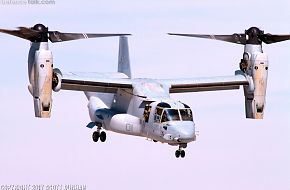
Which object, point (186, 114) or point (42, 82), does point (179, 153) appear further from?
point (42, 82)

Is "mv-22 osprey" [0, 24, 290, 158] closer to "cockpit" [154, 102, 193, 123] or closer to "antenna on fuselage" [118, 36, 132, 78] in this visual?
"cockpit" [154, 102, 193, 123]

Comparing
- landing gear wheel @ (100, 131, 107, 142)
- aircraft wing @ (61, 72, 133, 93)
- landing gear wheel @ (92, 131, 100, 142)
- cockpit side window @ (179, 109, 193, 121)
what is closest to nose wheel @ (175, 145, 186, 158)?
cockpit side window @ (179, 109, 193, 121)

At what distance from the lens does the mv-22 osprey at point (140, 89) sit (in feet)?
195

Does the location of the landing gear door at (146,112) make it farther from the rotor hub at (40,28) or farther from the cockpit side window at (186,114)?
the rotor hub at (40,28)

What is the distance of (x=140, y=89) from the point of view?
6209cm

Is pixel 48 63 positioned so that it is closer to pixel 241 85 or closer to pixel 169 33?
pixel 169 33

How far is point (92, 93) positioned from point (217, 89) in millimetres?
6433

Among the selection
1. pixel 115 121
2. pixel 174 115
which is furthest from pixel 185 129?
pixel 115 121

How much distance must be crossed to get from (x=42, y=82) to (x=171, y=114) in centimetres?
607

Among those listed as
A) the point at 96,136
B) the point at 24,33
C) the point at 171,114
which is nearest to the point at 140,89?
the point at 171,114

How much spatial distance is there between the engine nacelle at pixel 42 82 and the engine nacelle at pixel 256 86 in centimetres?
1053

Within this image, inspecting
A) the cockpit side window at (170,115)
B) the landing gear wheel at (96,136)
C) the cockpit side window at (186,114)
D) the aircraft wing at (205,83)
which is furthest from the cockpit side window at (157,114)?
the landing gear wheel at (96,136)

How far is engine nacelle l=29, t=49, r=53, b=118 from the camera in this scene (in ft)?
194

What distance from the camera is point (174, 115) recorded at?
59500mm
